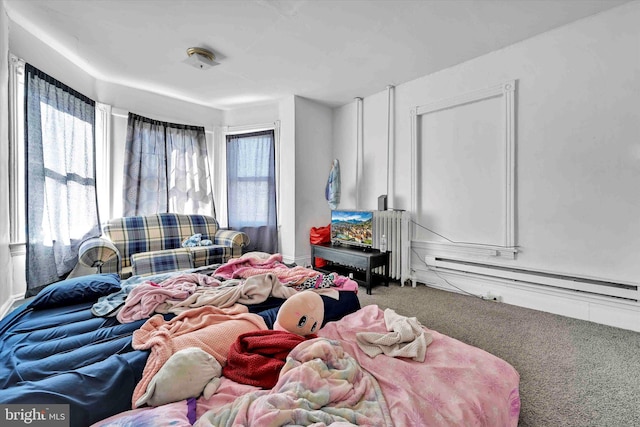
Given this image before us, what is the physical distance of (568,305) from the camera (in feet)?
7.99

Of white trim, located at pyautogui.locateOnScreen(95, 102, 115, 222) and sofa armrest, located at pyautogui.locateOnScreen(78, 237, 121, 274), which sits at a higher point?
white trim, located at pyautogui.locateOnScreen(95, 102, 115, 222)

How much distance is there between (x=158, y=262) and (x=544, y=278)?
3768 millimetres

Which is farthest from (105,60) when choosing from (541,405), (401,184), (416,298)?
(541,405)

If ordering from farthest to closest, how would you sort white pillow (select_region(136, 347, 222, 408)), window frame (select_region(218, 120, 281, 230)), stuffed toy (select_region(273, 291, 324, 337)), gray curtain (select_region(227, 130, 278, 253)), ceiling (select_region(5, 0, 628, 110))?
window frame (select_region(218, 120, 281, 230))
gray curtain (select_region(227, 130, 278, 253))
ceiling (select_region(5, 0, 628, 110))
stuffed toy (select_region(273, 291, 324, 337))
white pillow (select_region(136, 347, 222, 408))

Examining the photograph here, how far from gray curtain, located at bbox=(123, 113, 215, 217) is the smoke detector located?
4.35 ft

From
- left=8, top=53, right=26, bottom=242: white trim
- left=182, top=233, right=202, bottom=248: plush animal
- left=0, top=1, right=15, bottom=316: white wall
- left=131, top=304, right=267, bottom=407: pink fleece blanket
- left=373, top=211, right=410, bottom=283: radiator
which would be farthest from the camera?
left=182, top=233, right=202, bottom=248: plush animal

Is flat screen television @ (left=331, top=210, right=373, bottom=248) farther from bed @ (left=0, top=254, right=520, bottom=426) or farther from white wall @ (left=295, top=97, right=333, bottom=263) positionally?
bed @ (left=0, top=254, right=520, bottom=426)

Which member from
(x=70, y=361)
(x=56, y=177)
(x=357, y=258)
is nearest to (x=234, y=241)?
(x=357, y=258)

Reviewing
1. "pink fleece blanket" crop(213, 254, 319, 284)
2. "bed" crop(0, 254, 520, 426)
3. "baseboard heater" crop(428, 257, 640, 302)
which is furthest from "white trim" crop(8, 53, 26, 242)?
"baseboard heater" crop(428, 257, 640, 302)

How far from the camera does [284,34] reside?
2.53 metres

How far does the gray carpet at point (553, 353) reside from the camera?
1.36 meters

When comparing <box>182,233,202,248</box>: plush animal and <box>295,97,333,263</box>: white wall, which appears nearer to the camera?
<box>182,233,202,248</box>: plush animal

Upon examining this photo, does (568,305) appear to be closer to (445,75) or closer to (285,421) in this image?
(445,75)

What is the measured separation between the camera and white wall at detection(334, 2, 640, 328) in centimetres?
219
